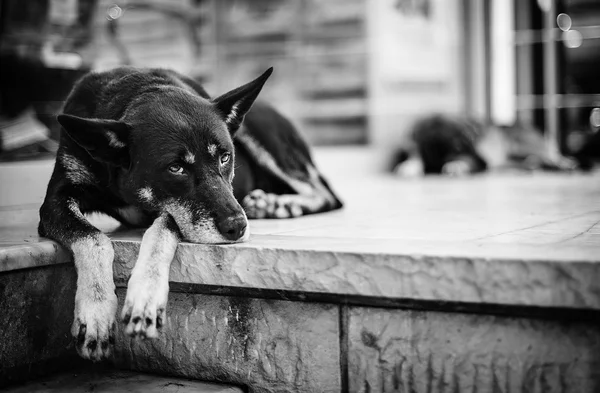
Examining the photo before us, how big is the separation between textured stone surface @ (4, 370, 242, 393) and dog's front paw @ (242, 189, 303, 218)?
39.8 inches

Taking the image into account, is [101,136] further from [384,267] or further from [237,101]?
[384,267]

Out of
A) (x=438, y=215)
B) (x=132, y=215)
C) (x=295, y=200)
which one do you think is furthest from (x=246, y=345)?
(x=438, y=215)

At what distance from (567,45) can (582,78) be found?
580 mm

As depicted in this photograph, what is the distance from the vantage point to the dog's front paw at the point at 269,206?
318 centimetres

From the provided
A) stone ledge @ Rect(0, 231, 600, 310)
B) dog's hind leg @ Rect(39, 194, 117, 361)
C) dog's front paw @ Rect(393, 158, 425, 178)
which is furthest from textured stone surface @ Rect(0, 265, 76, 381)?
dog's front paw @ Rect(393, 158, 425, 178)

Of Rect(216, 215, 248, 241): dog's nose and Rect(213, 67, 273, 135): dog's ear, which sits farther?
Rect(213, 67, 273, 135): dog's ear

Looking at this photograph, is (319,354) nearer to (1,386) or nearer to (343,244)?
(343,244)

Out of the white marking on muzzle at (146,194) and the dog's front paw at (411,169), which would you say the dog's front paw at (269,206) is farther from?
the dog's front paw at (411,169)

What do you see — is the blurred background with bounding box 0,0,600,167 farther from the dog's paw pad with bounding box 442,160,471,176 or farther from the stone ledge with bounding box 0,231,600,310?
the stone ledge with bounding box 0,231,600,310

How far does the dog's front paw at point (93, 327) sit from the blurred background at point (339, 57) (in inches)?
77.8

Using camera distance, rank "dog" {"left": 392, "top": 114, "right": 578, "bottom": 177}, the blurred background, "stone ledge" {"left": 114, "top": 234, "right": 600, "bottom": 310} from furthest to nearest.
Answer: "dog" {"left": 392, "top": 114, "right": 578, "bottom": 177} < the blurred background < "stone ledge" {"left": 114, "top": 234, "right": 600, "bottom": 310}

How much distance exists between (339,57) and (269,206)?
447 centimetres

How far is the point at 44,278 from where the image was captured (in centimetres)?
236

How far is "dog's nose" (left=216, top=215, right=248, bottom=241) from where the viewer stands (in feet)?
7.16
